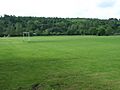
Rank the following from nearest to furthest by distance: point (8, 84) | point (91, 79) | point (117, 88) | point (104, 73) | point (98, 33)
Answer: point (117, 88) < point (8, 84) < point (91, 79) < point (104, 73) < point (98, 33)

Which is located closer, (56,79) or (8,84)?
(8,84)

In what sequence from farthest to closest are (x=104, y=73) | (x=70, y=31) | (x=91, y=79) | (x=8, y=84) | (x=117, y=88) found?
(x=70, y=31) < (x=104, y=73) < (x=91, y=79) < (x=8, y=84) < (x=117, y=88)

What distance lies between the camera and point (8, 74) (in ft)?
64.4

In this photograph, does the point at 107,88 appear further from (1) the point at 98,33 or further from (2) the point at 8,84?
(1) the point at 98,33

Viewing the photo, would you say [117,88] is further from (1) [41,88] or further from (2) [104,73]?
(2) [104,73]

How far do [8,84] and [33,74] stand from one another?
12.3 feet

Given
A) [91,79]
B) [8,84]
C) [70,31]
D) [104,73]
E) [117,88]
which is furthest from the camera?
[70,31]

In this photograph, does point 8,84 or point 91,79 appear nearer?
point 8,84

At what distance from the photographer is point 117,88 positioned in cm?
1454

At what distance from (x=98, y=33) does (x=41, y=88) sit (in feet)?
490

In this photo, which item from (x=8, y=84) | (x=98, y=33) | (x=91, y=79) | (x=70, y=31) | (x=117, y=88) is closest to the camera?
(x=117, y=88)

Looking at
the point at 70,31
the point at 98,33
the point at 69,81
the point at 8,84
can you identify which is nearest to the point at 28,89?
the point at 8,84

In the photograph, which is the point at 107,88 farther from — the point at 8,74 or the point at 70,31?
the point at 70,31

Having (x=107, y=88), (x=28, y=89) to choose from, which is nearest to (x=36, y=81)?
(x=28, y=89)
